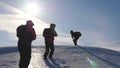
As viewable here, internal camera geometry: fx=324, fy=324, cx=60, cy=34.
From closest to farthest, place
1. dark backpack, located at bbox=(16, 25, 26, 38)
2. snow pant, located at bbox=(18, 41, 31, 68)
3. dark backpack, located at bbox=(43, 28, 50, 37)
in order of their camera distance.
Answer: snow pant, located at bbox=(18, 41, 31, 68) < dark backpack, located at bbox=(16, 25, 26, 38) < dark backpack, located at bbox=(43, 28, 50, 37)

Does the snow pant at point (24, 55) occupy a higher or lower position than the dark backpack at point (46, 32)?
lower

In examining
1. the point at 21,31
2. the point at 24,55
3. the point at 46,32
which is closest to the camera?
the point at 24,55

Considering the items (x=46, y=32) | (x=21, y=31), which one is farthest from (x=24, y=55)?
(x=46, y=32)

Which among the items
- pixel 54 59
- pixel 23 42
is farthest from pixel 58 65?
pixel 23 42

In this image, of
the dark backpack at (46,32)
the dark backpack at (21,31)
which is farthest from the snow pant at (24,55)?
the dark backpack at (46,32)

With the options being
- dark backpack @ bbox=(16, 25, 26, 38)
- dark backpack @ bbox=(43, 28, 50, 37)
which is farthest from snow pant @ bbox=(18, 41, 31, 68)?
dark backpack @ bbox=(43, 28, 50, 37)

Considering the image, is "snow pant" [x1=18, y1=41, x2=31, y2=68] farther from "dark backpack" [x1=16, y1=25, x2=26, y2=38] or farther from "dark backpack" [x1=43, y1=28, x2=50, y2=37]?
"dark backpack" [x1=43, y1=28, x2=50, y2=37]

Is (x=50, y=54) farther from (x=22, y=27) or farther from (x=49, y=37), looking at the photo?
(x=22, y=27)

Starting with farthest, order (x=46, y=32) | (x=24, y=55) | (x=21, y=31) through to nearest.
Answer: (x=46, y=32) < (x=21, y=31) < (x=24, y=55)

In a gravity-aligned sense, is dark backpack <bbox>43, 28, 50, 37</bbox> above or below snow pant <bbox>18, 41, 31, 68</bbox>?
above

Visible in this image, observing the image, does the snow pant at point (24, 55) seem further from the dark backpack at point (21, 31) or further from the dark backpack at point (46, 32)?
the dark backpack at point (46, 32)

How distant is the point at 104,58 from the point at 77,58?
1.51 meters

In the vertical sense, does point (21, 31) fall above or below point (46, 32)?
below

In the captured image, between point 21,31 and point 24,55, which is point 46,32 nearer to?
point 21,31
